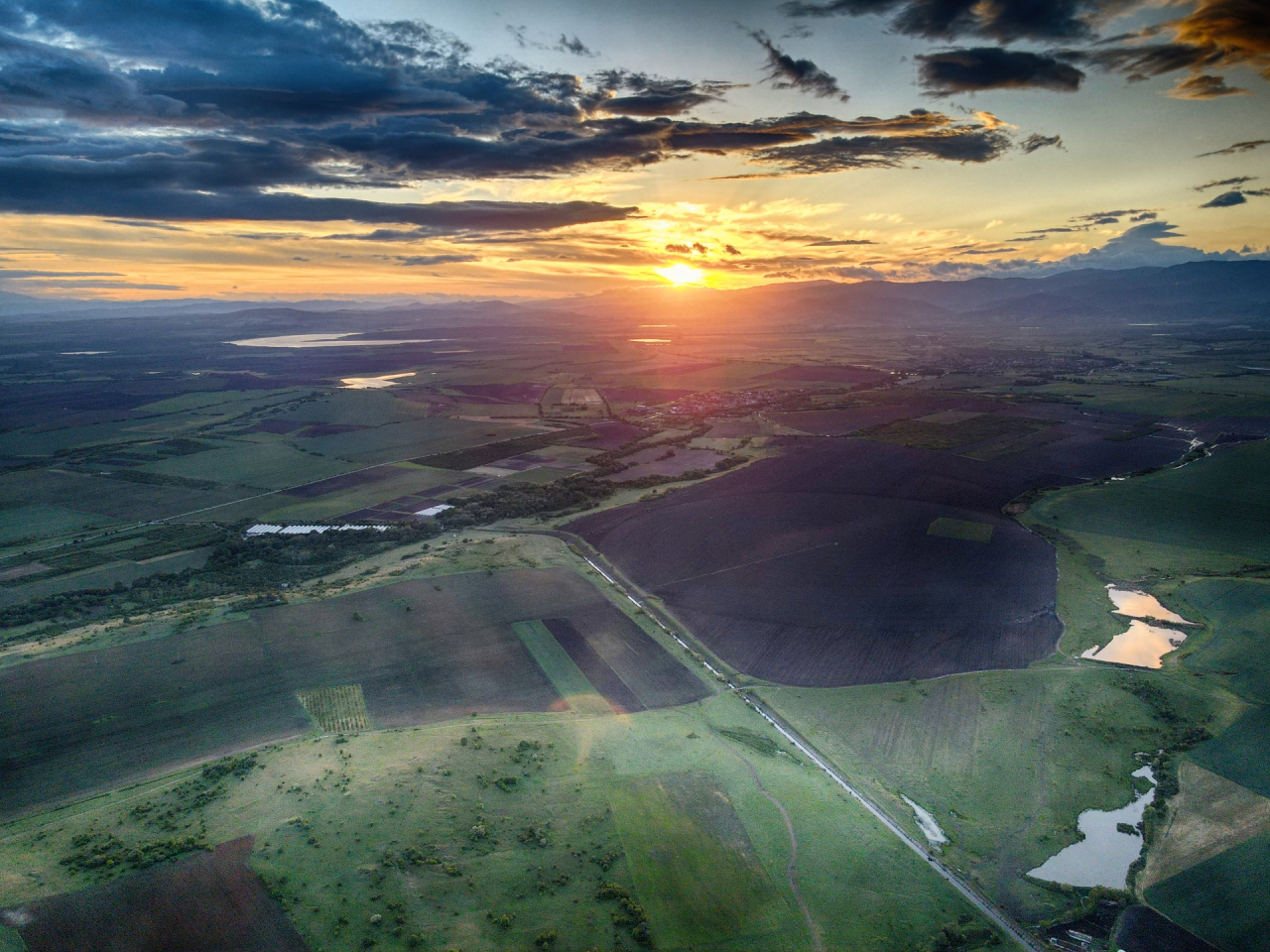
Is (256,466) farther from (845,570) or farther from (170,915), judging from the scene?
(170,915)

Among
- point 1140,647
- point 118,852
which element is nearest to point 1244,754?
point 1140,647

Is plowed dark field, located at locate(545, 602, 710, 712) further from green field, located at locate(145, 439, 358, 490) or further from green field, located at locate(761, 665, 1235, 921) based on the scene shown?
green field, located at locate(145, 439, 358, 490)

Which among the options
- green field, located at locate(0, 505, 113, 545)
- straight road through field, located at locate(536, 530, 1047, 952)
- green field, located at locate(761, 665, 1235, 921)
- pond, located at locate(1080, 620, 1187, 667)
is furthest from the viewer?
green field, located at locate(0, 505, 113, 545)

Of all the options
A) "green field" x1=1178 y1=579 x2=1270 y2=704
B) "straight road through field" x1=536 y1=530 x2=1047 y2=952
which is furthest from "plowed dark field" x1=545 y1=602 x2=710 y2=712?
"green field" x1=1178 y1=579 x2=1270 y2=704

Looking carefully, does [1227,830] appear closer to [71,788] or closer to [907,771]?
[907,771]

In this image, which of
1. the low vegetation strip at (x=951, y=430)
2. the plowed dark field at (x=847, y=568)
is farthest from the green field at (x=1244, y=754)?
the low vegetation strip at (x=951, y=430)

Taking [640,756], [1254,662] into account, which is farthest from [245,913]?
[1254,662]
